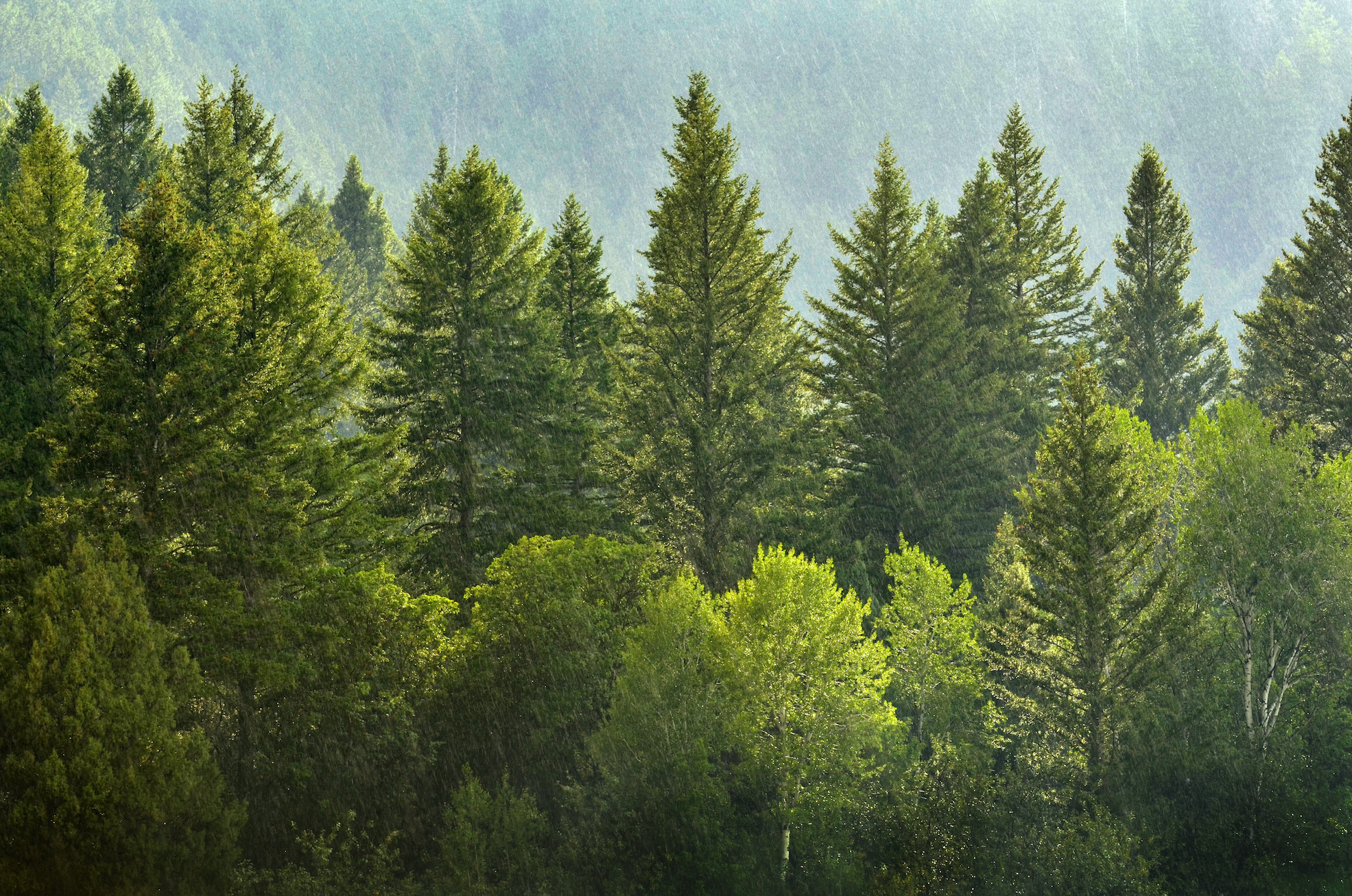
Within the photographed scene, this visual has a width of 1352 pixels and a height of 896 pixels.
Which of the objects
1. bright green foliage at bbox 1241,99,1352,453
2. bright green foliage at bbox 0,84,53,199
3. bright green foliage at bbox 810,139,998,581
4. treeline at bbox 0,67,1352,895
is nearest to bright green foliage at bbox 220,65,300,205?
treeline at bbox 0,67,1352,895

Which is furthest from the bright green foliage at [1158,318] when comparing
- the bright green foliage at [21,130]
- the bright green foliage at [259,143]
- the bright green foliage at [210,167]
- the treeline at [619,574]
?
the bright green foliage at [21,130]

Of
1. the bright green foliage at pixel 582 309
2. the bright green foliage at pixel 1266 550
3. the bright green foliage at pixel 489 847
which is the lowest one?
the bright green foliage at pixel 489 847

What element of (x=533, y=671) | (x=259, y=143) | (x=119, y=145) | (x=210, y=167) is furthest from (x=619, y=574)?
(x=119, y=145)

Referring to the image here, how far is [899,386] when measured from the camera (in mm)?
37969

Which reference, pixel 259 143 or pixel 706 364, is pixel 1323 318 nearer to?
pixel 706 364

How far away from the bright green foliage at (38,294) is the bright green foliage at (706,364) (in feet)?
52.6

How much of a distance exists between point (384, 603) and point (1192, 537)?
24.3m

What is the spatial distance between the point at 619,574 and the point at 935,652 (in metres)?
10.8

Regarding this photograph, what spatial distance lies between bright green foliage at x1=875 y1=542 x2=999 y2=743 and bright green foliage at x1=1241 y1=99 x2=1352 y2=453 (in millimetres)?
15758

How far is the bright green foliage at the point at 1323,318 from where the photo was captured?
3438 cm

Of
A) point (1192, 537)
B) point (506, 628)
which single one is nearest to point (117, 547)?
point (506, 628)

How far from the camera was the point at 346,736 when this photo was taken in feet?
74.8

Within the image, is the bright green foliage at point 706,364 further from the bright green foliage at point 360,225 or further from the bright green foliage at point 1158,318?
the bright green foliage at point 360,225

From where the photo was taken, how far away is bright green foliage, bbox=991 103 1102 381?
44.1 metres
